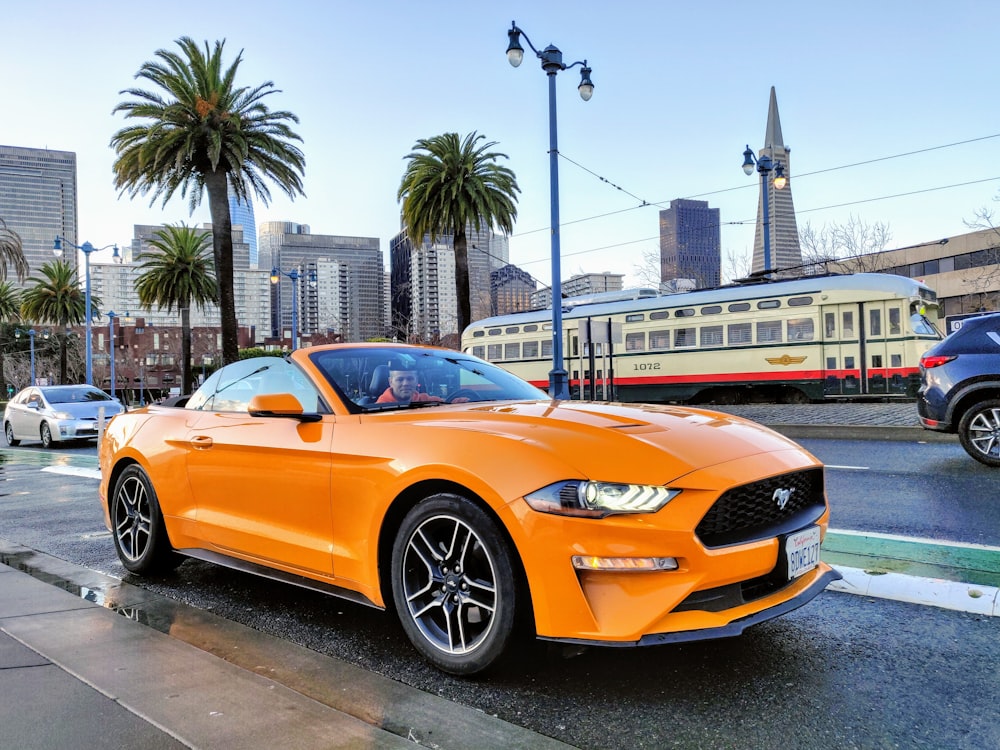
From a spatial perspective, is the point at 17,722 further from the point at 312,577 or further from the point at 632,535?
the point at 632,535

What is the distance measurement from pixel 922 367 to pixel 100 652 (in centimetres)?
898

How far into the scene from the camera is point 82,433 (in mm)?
16812

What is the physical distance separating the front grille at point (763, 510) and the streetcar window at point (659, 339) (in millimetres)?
19558

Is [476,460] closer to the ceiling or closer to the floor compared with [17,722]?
closer to the ceiling

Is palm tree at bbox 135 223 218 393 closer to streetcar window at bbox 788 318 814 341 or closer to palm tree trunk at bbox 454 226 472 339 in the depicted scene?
palm tree trunk at bbox 454 226 472 339

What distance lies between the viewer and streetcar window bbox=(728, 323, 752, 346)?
20750 millimetres

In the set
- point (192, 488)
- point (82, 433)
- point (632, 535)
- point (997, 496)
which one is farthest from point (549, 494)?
point (82, 433)

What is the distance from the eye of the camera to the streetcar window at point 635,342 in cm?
2319

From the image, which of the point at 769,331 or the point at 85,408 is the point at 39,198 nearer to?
the point at 85,408

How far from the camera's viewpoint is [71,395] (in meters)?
18.1

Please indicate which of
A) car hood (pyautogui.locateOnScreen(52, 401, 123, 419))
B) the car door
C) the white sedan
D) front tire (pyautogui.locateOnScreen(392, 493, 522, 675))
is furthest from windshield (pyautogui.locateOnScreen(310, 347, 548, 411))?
car hood (pyautogui.locateOnScreen(52, 401, 123, 419))

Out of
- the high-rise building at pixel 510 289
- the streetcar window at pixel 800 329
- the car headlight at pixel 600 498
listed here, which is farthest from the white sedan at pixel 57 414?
the high-rise building at pixel 510 289

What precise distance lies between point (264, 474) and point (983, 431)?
8.11 meters

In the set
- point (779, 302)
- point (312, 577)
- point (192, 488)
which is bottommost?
point (312, 577)
